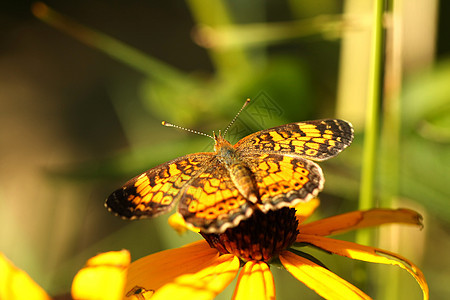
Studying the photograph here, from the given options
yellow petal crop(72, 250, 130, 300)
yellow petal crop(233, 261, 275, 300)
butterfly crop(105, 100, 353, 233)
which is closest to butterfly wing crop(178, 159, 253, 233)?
butterfly crop(105, 100, 353, 233)

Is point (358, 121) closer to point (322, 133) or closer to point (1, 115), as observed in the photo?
point (322, 133)

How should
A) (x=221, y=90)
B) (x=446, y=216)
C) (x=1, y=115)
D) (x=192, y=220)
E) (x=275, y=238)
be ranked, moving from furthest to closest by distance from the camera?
(x=1, y=115)
(x=221, y=90)
(x=446, y=216)
(x=275, y=238)
(x=192, y=220)

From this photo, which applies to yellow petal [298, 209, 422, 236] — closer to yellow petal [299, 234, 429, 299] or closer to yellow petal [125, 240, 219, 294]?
yellow petal [299, 234, 429, 299]

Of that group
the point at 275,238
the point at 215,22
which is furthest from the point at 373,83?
the point at 215,22

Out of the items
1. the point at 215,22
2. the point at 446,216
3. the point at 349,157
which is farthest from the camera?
the point at 215,22

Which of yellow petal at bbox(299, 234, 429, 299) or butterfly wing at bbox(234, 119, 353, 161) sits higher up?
butterfly wing at bbox(234, 119, 353, 161)
